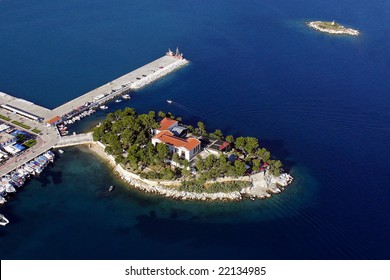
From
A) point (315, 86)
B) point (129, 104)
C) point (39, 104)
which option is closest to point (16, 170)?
point (39, 104)

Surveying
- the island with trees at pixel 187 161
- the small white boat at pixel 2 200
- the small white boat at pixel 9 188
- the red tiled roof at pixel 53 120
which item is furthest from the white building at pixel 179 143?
the small white boat at pixel 2 200

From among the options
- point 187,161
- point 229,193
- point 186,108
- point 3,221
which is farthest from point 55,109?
point 229,193

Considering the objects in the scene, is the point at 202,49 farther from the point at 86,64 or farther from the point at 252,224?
the point at 252,224

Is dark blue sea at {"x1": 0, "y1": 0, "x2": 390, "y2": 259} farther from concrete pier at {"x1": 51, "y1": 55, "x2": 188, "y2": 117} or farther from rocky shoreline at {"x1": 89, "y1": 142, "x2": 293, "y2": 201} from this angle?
concrete pier at {"x1": 51, "y1": 55, "x2": 188, "y2": 117}

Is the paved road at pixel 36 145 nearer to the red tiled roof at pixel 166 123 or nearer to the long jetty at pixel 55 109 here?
the long jetty at pixel 55 109

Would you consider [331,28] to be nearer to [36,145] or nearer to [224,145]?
[224,145]
